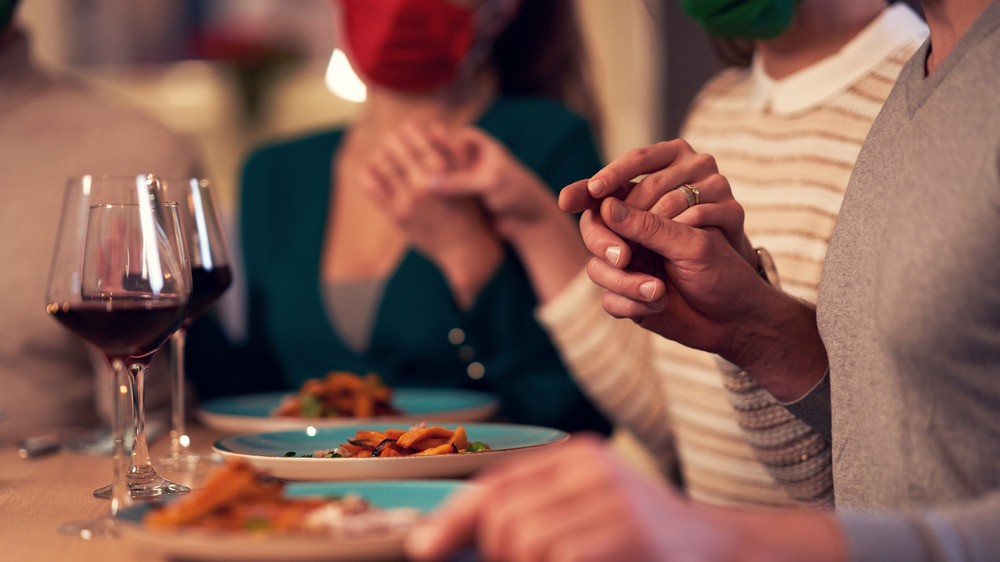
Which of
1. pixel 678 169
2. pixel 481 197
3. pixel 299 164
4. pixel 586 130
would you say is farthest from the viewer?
pixel 299 164

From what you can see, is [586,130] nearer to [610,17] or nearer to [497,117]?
[497,117]

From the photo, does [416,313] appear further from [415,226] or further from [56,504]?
[56,504]

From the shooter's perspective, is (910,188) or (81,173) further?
(81,173)

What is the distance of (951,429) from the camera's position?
25.3 inches

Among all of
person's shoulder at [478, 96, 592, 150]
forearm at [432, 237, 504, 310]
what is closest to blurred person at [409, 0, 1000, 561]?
forearm at [432, 237, 504, 310]

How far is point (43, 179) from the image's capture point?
5.41ft

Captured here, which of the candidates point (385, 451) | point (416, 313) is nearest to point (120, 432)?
point (385, 451)

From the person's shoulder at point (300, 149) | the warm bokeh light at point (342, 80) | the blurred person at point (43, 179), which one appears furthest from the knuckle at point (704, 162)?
the warm bokeh light at point (342, 80)

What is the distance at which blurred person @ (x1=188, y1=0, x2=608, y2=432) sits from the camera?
1640 mm

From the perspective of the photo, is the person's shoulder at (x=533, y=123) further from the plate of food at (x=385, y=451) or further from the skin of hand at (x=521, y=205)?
the plate of food at (x=385, y=451)

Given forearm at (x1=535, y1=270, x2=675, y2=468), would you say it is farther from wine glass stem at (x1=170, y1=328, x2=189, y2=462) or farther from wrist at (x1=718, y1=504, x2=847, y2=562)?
wrist at (x1=718, y1=504, x2=847, y2=562)

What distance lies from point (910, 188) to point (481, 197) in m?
0.96

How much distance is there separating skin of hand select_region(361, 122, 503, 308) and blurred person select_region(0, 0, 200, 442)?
45cm

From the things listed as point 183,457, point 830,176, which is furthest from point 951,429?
point 183,457
